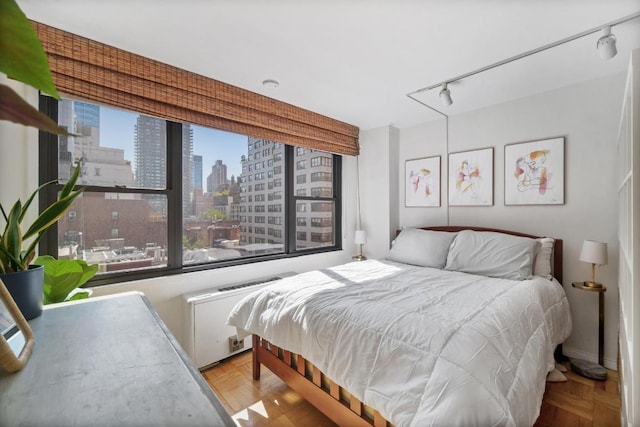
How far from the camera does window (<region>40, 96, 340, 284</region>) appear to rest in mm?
2043

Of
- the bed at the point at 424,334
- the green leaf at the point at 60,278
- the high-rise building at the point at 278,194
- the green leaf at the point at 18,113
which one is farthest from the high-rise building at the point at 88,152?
the green leaf at the point at 18,113

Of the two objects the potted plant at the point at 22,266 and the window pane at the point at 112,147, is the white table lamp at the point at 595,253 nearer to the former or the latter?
the potted plant at the point at 22,266

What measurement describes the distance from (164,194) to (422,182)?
2795 mm

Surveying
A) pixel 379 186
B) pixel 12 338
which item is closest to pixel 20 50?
pixel 12 338

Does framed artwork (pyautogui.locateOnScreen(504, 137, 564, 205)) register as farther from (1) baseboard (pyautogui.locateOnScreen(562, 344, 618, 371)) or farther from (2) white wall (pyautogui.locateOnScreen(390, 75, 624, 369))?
(1) baseboard (pyautogui.locateOnScreen(562, 344, 618, 371))

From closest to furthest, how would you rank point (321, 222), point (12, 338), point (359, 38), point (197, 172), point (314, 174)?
point (12, 338) < point (359, 38) < point (197, 172) < point (314, 174) < point (321, 222)

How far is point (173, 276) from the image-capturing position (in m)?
2.31

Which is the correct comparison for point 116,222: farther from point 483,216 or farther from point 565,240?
point 565,240

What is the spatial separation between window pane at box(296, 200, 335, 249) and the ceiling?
1.45m

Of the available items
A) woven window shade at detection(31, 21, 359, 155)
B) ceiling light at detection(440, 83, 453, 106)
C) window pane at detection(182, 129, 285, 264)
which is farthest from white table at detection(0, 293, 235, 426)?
ceiling light at detection(440, 83, 453, 106)

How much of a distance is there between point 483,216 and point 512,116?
103 centimetres

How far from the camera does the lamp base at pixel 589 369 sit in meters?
2.12

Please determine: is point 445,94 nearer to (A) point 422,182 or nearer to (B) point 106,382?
(A) point 422,182

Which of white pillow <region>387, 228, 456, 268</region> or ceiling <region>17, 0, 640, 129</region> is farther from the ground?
ceiling <region>17, 0, 640, 129</region>
